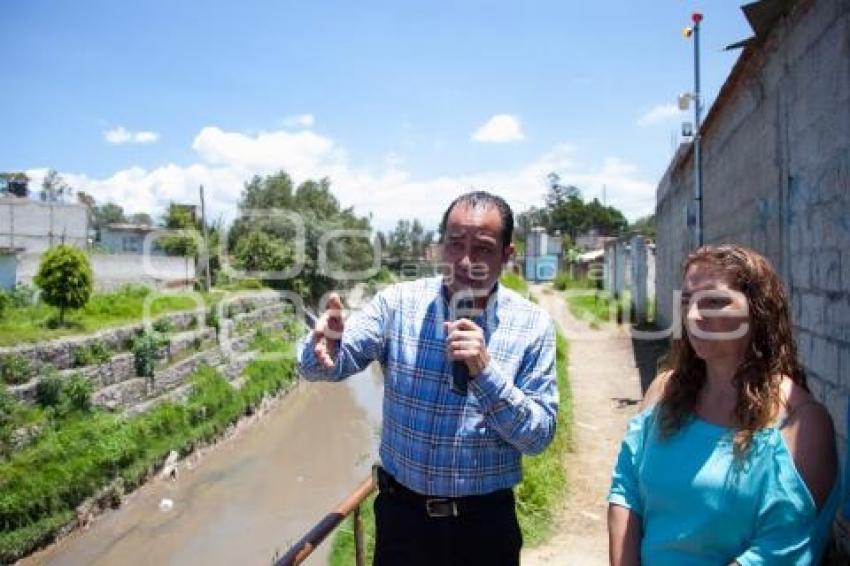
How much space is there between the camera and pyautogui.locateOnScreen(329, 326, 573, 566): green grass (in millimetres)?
5875

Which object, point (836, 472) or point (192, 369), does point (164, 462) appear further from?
point (836, 472)

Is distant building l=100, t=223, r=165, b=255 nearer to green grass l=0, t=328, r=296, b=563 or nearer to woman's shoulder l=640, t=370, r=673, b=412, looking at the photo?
green grass l=0, t=328, r=296, b=563

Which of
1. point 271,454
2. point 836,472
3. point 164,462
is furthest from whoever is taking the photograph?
point 271,454

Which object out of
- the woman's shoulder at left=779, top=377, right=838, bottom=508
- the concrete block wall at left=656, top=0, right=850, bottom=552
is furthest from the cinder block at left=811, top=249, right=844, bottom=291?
the woman's shoulder at left=779, top=377, right=838, bottom=508

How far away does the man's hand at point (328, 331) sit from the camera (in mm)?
2123

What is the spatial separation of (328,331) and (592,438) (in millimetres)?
6901

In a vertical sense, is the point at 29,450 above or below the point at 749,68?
below

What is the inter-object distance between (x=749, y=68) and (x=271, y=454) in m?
13.2

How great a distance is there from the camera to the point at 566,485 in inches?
267

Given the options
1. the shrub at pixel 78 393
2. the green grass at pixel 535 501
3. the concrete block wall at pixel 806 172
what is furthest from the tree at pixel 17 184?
the concrete block wall at pixel 806 172

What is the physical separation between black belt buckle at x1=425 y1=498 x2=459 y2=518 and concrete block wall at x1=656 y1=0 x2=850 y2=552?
1.44 meters

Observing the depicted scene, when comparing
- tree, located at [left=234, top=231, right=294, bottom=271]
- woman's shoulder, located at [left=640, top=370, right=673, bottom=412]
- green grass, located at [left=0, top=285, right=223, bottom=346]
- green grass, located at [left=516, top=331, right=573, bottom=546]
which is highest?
tree, located at [left=234, top=231, right=294, bottom=271]

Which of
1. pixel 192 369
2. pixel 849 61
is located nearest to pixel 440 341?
pixel 849 61

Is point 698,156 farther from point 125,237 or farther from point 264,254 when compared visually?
point 125,237
